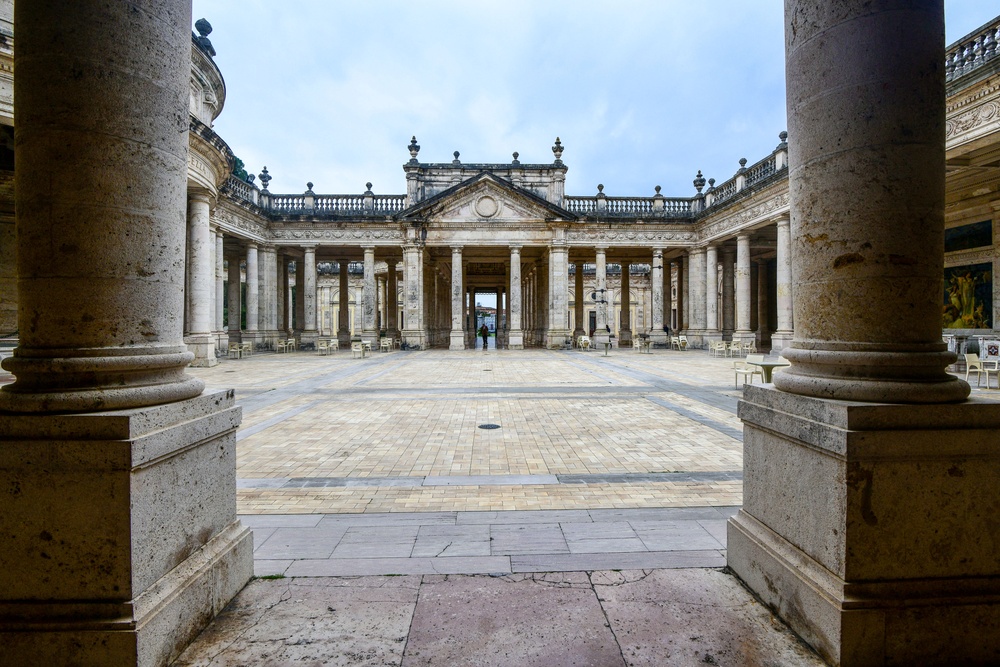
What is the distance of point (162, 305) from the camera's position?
248 centimetres

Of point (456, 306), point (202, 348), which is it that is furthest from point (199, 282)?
point (456, 306)

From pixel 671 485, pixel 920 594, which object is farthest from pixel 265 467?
pixel 920 594

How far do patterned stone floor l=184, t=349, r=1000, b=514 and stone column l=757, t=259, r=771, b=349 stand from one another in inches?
924

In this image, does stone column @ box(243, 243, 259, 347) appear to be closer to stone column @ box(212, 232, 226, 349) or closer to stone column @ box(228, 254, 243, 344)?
stone column @ box(212, 232, 226, 349)

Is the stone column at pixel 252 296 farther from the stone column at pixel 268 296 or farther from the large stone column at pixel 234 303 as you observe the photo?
the large stone column at pixel 234 303

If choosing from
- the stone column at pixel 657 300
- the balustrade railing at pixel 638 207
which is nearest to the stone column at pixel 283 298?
the balustrade railing at pixel 638 207

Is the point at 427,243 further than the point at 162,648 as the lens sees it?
Yes

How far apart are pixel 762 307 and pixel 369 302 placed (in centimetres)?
2654

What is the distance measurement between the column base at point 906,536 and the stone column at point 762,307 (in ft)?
110

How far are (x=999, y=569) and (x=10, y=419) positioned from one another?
4.47 meters

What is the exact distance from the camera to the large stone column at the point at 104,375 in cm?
201

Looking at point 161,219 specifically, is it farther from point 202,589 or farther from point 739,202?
point 739,202

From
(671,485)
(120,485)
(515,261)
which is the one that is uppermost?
(515,261)

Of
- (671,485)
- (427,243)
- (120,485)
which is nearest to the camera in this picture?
(120,485)
